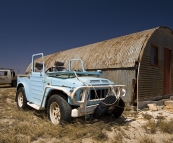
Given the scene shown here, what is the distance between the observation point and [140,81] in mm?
8406

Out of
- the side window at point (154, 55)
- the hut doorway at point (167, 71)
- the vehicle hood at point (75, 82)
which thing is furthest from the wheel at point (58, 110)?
the hut doorway at point (167, 71)

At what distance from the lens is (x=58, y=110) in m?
4.64

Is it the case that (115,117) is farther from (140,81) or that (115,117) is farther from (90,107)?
(140,81)

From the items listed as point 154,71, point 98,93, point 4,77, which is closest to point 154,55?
point 154,71

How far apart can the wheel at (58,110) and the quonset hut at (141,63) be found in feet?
15.9

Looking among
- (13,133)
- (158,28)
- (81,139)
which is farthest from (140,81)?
(13,133)

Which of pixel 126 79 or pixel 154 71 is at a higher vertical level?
pixel 154 71

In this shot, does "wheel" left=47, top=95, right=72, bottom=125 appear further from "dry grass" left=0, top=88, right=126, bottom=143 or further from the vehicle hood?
the vehicle hood

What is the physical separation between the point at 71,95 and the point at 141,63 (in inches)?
224

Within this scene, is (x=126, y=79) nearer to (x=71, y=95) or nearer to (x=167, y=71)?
(x=167, y=71)

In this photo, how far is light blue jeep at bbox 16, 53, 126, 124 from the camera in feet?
13.6

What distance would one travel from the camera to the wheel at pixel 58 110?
13.7 ft

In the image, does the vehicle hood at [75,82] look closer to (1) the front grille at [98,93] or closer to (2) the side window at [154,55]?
(1) the front grille at [98,93]

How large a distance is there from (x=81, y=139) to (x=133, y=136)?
147 cm
